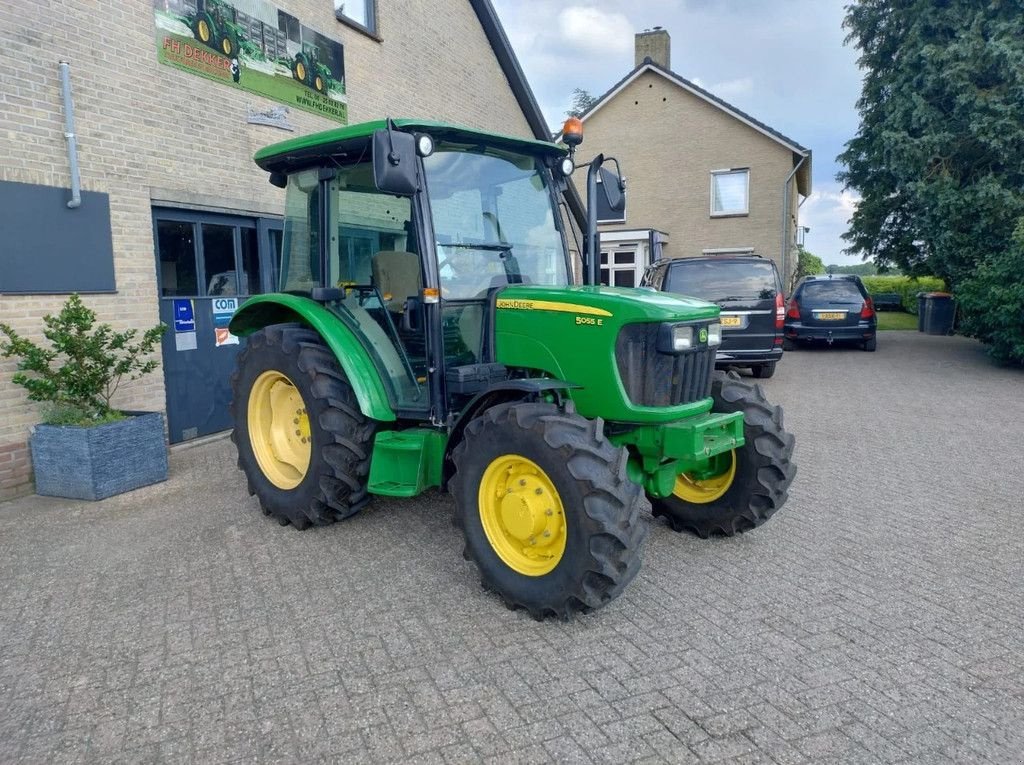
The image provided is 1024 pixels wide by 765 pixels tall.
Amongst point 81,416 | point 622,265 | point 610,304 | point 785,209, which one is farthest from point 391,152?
point 785,209

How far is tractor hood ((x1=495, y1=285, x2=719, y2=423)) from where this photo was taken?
3.50 metres

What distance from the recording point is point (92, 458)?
5281mm

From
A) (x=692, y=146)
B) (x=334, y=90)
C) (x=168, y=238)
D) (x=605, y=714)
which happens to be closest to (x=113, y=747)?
(x=605, y=714)

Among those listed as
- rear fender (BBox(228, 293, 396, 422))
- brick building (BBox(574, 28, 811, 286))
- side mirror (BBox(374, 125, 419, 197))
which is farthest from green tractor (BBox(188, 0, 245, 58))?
brick building (BBox(574, 28, 811, 286))

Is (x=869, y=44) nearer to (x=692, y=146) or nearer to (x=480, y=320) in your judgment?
(x=692, y=146)

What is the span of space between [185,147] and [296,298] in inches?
123

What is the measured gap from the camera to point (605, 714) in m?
2.69

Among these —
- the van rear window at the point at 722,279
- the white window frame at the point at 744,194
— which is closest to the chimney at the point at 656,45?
the white window frame at the point at 744,194

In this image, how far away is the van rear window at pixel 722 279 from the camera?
10164 millimetres

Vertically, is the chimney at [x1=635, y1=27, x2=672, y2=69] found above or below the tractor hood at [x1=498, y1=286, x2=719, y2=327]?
above

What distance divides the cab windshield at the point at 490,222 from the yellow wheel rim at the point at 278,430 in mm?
1507

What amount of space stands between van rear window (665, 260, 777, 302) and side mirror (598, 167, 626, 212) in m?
5.97

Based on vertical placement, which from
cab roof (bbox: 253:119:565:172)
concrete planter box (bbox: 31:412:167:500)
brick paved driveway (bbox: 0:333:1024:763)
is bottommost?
brick paved driveway (bbox: 0:333:1024:763)

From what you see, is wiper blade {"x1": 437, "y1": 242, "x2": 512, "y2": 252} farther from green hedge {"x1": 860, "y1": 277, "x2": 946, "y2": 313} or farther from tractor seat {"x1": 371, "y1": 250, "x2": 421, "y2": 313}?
green hedge {"x1": 860, "y1": 277, "x2": 946, "y2": 313}
